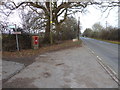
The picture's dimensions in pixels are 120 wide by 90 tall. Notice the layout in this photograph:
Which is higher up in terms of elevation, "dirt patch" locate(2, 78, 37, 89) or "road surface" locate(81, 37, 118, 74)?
"road surface" locate(81, 37, 118, 74)

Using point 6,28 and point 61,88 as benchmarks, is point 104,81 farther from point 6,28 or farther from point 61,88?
point 6,28

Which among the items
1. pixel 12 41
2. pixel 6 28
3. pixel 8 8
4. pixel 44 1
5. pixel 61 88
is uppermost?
pixel 44 1

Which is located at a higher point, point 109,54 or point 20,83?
point 109,54

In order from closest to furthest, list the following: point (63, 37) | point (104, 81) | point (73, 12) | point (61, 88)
Answer: point (61, 88) < point (104, 81) < point (73, 12) < point (63, 37)

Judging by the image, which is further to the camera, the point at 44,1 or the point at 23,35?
the point at 44,1

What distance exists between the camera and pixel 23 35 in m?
12.9

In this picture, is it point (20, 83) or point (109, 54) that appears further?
point (109, 54)

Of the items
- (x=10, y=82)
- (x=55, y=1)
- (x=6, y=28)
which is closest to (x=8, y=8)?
(x=6, y=28)

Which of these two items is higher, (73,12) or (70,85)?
(73,12)

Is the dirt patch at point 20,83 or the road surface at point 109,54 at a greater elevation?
the road surface at point 109,54

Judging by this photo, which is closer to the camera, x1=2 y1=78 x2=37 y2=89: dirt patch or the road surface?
x1=2 y1=78 x2=37 y2=89: dirt patch

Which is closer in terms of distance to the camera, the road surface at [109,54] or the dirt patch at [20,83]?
the dirt patch at [20,83]

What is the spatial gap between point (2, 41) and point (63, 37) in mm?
17537

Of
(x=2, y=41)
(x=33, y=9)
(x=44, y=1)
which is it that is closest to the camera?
(x=2, y=41)
